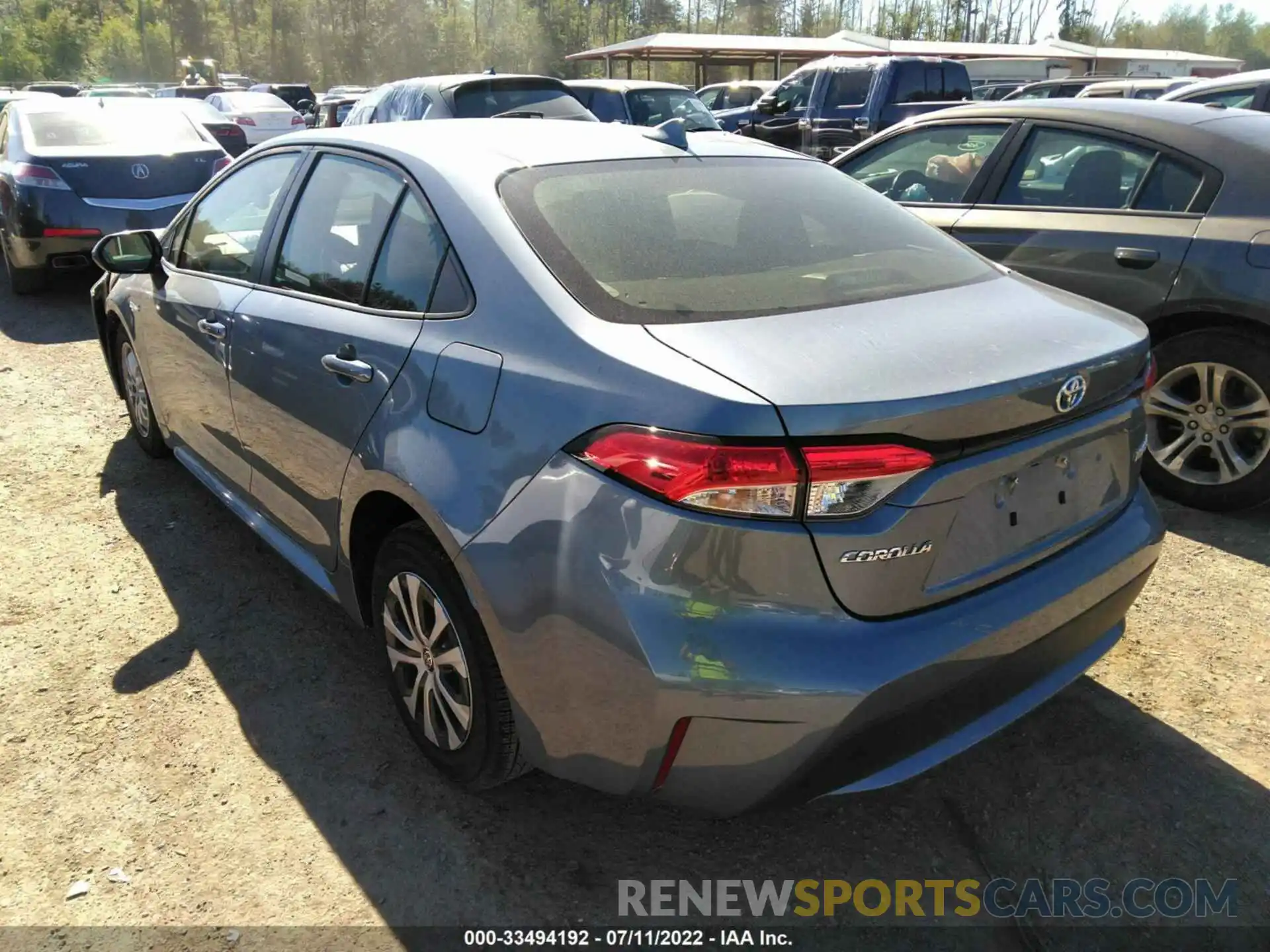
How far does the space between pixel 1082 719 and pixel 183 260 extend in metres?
3.69

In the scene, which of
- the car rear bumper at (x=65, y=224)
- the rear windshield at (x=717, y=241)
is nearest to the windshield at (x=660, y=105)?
the car rear bumper at (x=65, y=224)

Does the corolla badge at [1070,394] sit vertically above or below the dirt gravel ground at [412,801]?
above

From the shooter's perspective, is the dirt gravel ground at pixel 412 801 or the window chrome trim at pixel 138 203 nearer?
the dirt gravel ground at pixel 412 801

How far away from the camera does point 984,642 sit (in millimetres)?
2100

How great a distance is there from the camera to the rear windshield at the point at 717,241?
230cm

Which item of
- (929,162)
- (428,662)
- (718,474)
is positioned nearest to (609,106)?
(929,162)

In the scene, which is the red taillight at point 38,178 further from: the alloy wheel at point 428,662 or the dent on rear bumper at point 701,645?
the dent on rear bumper at point 701,645

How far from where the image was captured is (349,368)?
105 inches

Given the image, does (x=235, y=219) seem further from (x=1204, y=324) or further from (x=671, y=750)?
(x=1204, y=324)

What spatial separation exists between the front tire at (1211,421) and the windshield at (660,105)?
896cm

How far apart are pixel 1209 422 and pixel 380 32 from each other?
7432 centimetres

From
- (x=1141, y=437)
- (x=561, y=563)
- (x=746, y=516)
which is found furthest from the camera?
(x=1141, y=437)

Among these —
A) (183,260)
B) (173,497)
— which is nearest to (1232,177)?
(183,260)

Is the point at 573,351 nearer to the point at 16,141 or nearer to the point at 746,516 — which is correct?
the point at 746,516
